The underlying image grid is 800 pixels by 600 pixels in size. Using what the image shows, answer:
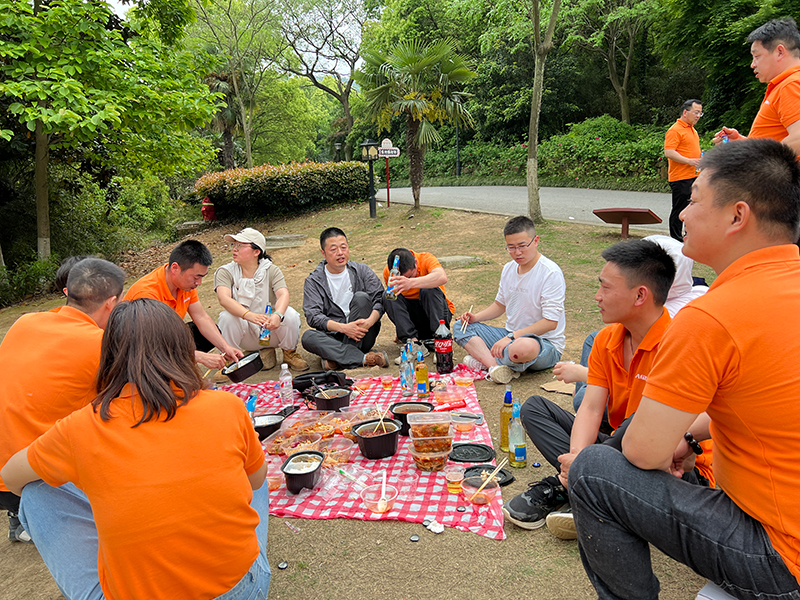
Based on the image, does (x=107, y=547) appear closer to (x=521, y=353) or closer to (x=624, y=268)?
(x=624, y=268)

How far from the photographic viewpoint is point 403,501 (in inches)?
118

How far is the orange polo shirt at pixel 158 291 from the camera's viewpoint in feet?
14.1

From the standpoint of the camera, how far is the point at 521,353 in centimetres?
446

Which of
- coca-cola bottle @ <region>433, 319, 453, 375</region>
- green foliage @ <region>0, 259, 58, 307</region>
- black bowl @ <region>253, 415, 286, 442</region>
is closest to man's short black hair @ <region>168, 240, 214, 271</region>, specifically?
black bowl @ <region>253, 415, 286, 442</region>

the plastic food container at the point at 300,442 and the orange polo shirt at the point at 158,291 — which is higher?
the orange polo shirt at the point at 158,291

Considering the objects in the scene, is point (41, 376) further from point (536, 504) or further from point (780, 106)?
point (780, 106)

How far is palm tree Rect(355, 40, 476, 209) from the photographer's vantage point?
1317 cm

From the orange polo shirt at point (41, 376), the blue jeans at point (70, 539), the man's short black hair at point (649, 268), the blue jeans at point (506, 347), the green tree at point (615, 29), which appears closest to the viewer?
the blue jeans at point (70, 539)

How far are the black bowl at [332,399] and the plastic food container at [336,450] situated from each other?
43 cm

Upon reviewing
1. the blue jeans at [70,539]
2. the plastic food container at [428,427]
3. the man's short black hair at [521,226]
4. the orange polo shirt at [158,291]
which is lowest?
the plastic food container at [428,427]

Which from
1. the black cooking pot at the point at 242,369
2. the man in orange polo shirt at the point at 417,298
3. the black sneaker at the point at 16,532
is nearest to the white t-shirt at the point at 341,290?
the man in orange polo shirt at the point at 417,298

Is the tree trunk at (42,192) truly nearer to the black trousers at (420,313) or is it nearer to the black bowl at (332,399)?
the black trousers at (420,313)

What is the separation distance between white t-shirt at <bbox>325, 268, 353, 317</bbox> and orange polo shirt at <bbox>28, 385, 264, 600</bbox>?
384 cm

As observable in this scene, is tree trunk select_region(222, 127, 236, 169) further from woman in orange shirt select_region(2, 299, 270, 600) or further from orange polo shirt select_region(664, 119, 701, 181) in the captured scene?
woman in orange shirt select_region(2, 299, 270, 600)
